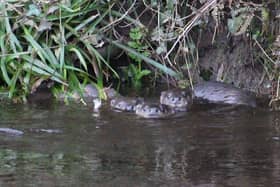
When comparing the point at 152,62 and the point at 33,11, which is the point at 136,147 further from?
the point at 33,11

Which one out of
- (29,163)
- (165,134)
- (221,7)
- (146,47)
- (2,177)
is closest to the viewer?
(2,177)

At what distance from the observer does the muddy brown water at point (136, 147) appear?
13.3 feet

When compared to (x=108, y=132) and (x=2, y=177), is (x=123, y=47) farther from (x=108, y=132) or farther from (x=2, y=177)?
(x=2, y=177)

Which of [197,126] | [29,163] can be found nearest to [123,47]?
[197,126]

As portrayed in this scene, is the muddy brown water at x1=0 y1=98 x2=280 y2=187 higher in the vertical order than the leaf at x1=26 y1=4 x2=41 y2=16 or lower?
lower

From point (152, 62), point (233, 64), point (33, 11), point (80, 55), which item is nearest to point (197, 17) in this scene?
point (152, 62)

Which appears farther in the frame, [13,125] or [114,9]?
[114,9]

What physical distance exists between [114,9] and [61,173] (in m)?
2.32

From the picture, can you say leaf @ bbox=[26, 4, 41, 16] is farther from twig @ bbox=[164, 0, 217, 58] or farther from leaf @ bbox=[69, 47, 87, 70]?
twig @ bbox=[164, 0, 217, 58]

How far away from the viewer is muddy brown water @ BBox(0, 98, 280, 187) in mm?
4066

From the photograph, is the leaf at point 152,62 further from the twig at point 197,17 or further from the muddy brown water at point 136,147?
the muddy brown water at point 136,147

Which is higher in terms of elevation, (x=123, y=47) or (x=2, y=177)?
(x=123, y=47)

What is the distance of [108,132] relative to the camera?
4.97 metres

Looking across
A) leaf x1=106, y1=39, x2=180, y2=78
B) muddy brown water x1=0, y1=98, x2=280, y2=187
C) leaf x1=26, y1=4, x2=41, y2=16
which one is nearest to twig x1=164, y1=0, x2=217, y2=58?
leaf x1=106, y1=39, x2=180, y2=78
